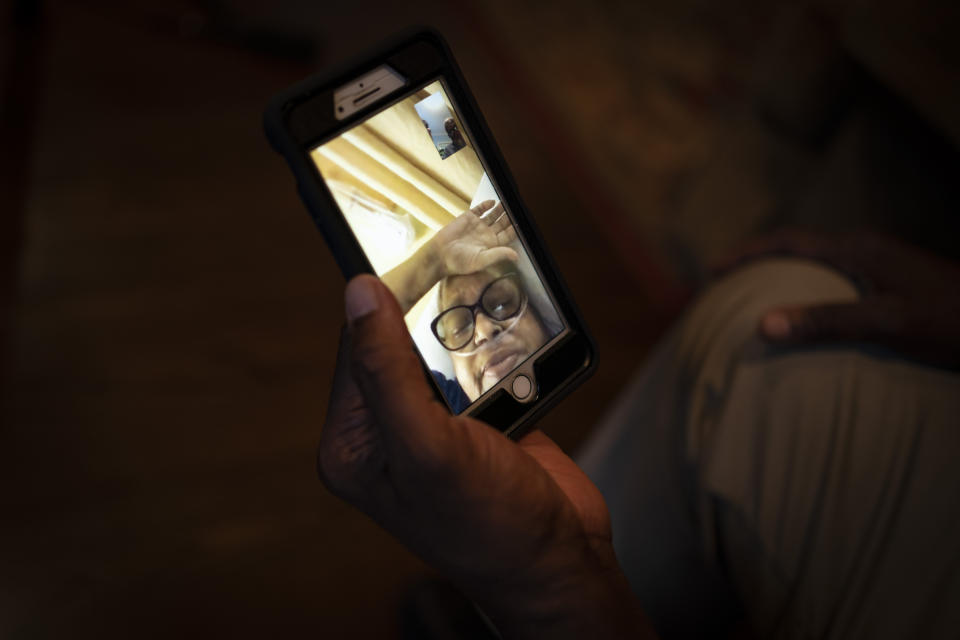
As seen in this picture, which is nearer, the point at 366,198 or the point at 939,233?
the point at 366,198

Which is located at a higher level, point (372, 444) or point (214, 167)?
point (214, 167)

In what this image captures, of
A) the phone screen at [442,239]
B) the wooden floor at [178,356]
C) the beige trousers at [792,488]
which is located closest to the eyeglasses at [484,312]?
the phone screen at [442,239]

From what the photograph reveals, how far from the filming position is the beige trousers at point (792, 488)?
0.59 meters

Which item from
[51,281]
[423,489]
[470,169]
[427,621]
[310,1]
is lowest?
[427,621]

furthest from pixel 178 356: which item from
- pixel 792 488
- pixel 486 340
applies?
pixel 792 488

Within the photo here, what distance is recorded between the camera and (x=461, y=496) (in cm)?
45

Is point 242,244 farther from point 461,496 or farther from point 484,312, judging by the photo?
point 461,496

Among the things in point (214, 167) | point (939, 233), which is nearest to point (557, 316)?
point (939, 233)

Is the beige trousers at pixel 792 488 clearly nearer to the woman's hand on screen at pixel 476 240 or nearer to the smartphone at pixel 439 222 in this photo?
the smartphone at pixel 439 222

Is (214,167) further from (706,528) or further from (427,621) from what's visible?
(706,528)

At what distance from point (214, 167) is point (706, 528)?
117 centimetres

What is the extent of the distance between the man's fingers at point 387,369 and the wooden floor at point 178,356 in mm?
616

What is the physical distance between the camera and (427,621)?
0.81 m

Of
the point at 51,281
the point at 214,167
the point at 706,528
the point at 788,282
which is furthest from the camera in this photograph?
the point at 214,167
